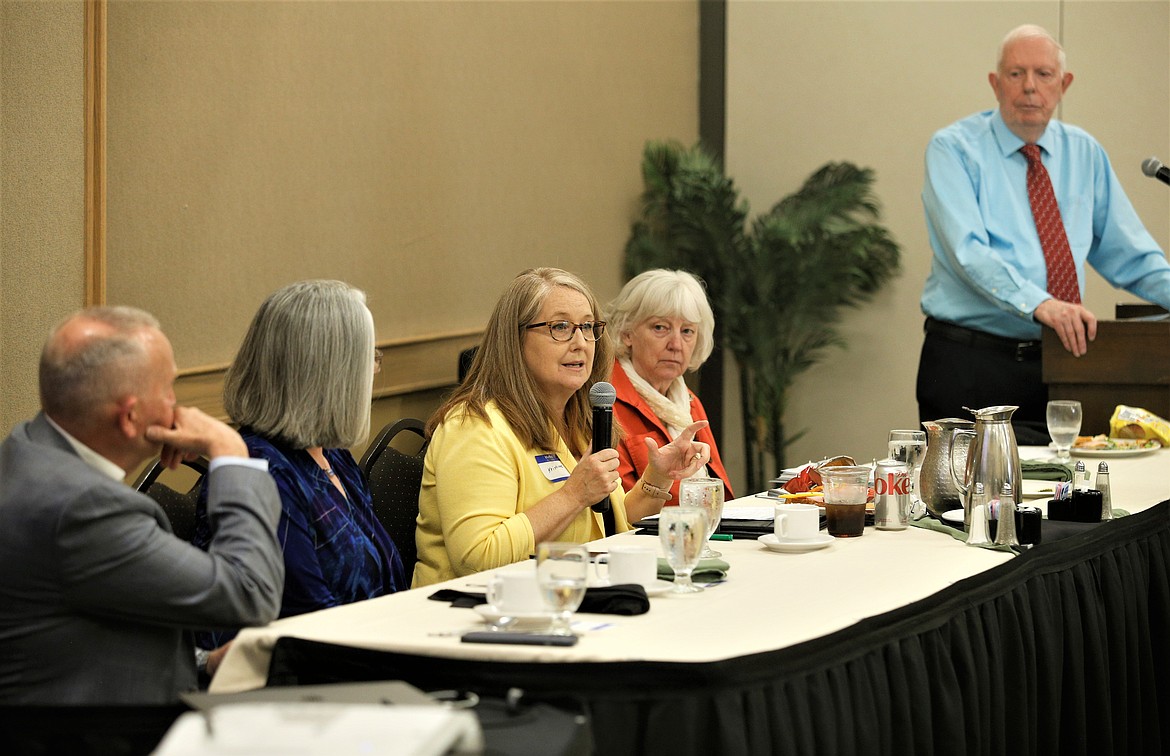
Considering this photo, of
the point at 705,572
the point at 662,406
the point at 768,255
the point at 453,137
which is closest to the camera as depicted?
the point at 705,572

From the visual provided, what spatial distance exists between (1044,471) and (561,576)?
2.01 m

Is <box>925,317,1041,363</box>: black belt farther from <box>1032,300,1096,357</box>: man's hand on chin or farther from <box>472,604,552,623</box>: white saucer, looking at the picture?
<box>472,604,552,623</box>: white saucer

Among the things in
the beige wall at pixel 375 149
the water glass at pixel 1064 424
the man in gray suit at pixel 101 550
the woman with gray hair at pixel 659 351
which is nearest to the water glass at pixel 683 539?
the man in gray suit at pixel 101 550

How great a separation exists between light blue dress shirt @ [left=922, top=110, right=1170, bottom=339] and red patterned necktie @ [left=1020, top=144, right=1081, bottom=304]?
2 centimetres

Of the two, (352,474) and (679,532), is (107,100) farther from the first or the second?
(679,532)

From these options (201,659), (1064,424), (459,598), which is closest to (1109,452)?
(1064,424)

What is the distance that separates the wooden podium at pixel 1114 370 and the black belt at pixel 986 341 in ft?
0.88

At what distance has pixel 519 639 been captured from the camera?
1757 mm

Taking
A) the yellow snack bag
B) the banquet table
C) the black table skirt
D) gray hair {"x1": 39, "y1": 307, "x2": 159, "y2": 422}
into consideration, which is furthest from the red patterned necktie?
gray hair {"x1": 39, "y1": 307, "x2": 159, "y2": 422}

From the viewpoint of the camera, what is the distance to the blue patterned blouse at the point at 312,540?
219cm

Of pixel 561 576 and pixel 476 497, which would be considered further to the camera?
pixel 476 497

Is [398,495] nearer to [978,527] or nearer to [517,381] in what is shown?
[517,381]

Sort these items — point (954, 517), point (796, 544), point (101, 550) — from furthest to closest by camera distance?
point (954, 517)
point (796, 544)
point (101, 550)

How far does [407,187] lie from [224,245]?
1.04m
